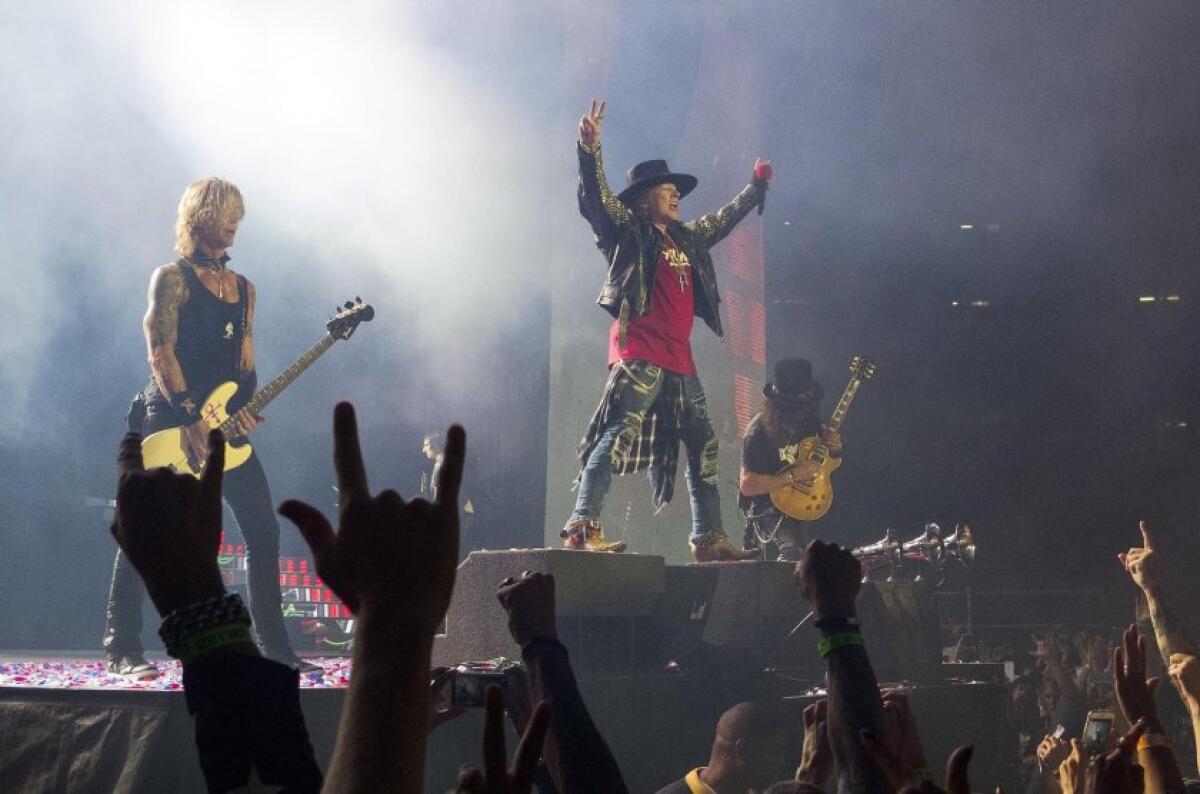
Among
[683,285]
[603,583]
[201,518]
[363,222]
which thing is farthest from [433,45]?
[201,518]

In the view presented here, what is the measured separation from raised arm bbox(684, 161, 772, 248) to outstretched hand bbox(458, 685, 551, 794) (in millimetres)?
6636

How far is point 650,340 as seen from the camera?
7039 mm

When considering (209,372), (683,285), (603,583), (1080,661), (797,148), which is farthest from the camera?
(797,148)

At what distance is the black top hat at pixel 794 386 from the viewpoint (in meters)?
8.73

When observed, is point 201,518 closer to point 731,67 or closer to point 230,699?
point 230,699

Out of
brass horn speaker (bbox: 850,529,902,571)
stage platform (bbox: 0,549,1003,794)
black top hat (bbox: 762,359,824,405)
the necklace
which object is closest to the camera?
stage platform (bbox: 0,549,1003,794)

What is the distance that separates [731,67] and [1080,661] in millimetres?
7730

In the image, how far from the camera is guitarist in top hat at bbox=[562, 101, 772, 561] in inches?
266

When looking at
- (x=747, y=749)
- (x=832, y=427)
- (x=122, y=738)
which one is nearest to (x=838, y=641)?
(x=747, y=749)

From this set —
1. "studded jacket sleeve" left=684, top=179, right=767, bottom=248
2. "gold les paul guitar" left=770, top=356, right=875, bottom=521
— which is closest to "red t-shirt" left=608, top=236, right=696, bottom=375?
"studded jacket sleeve" left=684, top=179, right=767, bottom=248

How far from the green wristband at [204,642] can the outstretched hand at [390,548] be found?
0.19 metres

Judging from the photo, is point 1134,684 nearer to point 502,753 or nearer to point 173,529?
point 502,753

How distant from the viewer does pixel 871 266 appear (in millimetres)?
17047

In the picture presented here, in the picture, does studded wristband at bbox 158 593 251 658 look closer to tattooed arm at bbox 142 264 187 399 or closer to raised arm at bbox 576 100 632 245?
tattooed arm at bbox 142 264 187 399
